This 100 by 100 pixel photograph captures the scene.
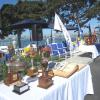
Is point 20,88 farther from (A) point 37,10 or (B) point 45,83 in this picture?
(A) point 37,10

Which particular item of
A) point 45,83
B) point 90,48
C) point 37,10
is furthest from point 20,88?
point 37,10

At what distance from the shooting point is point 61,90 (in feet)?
8.23

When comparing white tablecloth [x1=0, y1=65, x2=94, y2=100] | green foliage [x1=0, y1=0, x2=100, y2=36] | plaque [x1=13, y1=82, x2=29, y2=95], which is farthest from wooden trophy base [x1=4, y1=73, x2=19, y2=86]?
green foliage [x1=0, y1=0, x2=100, y2=36]

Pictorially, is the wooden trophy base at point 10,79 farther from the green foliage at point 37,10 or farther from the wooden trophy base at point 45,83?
the green foliage at point 37,10

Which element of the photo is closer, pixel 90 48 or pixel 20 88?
pixel 20 88

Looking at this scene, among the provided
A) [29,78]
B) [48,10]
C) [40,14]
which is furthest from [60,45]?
[40,14]

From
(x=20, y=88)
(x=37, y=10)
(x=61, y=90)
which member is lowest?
(x=61, y=90)

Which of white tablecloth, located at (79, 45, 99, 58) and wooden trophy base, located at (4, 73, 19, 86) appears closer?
wooden trophy base, located at (4, 73, 19, 86)

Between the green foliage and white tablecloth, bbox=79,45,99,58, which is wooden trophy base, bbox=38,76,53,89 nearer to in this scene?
white tablecloth, bbox=79,45,99,58

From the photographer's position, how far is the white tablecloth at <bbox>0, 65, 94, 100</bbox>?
2.16 metres

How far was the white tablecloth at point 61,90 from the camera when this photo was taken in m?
2.16

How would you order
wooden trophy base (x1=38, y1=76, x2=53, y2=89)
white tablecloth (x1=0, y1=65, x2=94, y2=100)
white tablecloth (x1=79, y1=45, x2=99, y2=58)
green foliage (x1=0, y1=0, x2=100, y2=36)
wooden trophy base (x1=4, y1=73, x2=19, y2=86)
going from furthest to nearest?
green foliage (x1=0, y1=0, x2=100, y2=36) < white tablecloth (x1=79, y1=45, x2=99, y2=58) < wooden trophy base (x1=4, y1=73, x2=19, y2=86) < wooden trophy base (x1=38, y1=76, x2=53, y2=89) < white tablecloth (x1=0, y1=65, x2=94, y2=100)

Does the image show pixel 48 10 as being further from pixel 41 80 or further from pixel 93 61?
pixel 41 80

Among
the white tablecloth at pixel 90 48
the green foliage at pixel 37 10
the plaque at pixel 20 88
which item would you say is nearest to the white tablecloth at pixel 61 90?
the plaque at pixel 20 88
